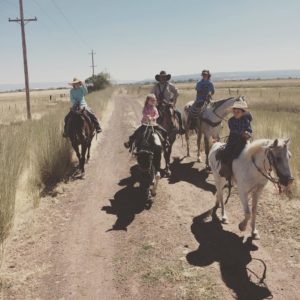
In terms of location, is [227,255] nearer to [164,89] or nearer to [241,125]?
[241,125]

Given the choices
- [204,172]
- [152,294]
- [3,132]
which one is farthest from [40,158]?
[152,294]

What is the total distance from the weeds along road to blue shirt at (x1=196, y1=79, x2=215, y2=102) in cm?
383

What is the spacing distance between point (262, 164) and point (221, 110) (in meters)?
5.03

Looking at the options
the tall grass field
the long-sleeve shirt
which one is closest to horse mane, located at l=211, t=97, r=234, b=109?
the long-sleeve shirt

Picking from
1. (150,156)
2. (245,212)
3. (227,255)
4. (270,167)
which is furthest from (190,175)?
(270,167)

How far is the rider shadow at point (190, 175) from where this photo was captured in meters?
9.20

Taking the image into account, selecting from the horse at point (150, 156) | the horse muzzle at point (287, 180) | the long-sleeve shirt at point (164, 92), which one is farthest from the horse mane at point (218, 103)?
the horse muzzle at point (287, 180)

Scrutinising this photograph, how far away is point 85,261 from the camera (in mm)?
5562

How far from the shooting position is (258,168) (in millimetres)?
5754

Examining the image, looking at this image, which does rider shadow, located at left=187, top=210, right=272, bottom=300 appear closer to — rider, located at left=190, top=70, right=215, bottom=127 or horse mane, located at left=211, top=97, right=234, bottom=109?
horse mane, located at left=211, top=97, right=234, bottom=109

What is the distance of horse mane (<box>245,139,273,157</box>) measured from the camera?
557 centimetres

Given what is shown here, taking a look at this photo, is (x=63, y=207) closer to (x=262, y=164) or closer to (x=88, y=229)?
(x=88, y=229)

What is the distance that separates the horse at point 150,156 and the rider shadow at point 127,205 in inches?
10.0

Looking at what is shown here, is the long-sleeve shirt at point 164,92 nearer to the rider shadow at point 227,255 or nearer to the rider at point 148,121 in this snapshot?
the rider at point 148,121
